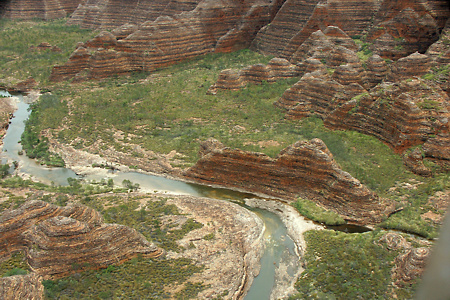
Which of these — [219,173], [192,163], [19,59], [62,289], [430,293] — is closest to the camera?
[430,293]

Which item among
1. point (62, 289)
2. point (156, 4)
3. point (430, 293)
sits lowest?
point (62, 289)

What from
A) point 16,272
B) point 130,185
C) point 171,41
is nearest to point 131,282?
point 16,272

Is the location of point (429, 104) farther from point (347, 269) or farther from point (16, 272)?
point (16, 272)

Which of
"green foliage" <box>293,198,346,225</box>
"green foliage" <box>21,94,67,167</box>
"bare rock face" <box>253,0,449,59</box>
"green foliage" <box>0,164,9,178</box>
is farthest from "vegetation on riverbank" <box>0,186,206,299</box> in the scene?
"bare rock face" <box>253,0,449,59</box>

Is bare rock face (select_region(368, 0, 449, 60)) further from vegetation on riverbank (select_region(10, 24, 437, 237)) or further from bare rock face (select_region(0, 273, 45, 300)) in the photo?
bare rock face (select_region(0, 273, 45, 300))

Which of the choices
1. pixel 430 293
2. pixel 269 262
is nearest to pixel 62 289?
pixel 269 262

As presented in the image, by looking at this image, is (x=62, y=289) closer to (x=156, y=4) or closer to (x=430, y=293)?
(x=430, y=293)

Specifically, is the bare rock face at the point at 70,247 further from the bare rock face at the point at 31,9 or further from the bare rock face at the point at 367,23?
the bare rock face at the point at 31,9
